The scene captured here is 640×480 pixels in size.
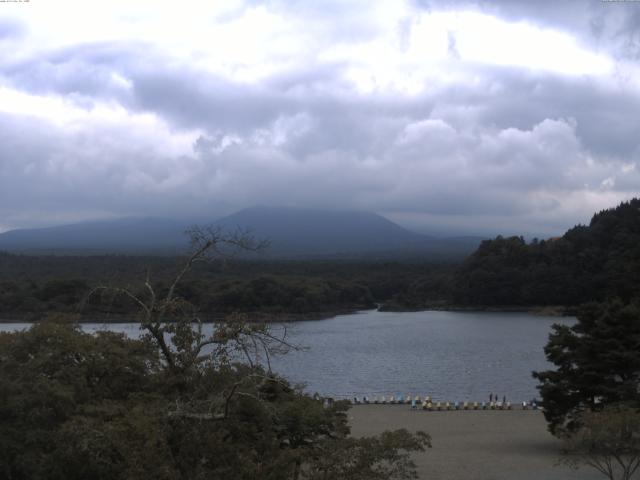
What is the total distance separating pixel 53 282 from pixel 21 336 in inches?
1807

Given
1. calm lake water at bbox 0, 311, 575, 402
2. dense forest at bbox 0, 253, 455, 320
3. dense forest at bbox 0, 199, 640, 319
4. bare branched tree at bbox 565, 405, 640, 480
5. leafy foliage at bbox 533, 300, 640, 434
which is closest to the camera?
bare branched tree at bbox 565, 405, 640, 480

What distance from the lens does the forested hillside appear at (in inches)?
2515

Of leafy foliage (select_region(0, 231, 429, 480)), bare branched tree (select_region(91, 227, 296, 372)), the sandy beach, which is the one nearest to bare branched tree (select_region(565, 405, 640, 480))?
the sandy beach

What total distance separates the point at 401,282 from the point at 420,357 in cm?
3882

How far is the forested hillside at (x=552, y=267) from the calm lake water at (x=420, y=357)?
261 inches

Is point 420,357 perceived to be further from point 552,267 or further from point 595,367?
point 552,267

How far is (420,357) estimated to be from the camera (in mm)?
38781

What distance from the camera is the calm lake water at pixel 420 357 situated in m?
30.1

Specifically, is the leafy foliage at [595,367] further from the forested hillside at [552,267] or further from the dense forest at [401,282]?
Answer: the forested hillside at [552,267]

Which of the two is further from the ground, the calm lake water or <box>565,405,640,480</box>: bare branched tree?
<box>565,405,640,480</box>: bare branched tree

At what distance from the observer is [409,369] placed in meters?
34.8

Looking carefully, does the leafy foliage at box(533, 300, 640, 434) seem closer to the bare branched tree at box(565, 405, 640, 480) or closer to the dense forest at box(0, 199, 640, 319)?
the bare branched tree at box(565, 405, 640, 480)

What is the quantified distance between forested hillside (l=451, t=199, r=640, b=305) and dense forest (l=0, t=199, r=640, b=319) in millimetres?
89

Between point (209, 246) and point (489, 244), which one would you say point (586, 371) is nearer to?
point (209, 246)
